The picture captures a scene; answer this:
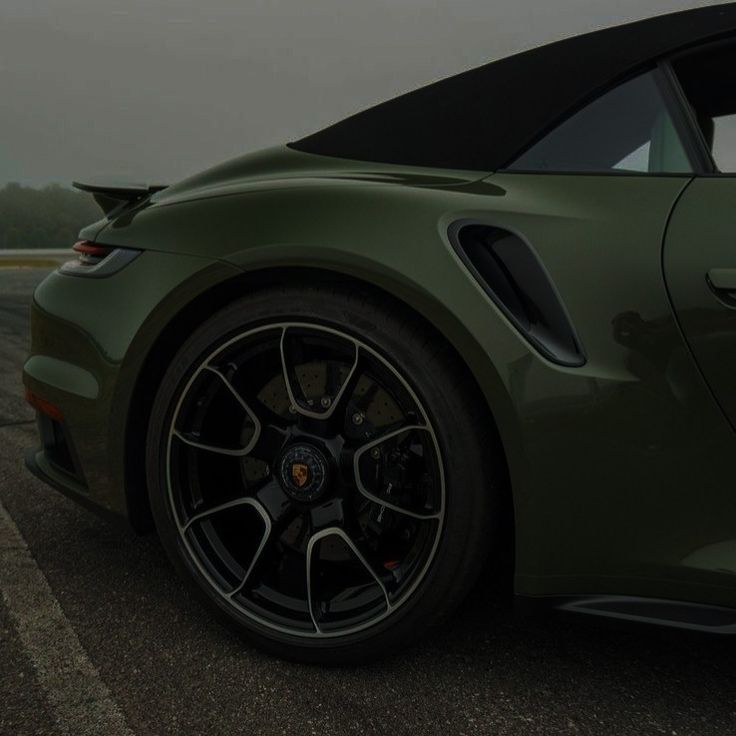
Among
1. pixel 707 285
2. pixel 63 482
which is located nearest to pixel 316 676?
pixel 63 482

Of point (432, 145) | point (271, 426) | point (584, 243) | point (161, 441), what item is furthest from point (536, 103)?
point (161, 441)

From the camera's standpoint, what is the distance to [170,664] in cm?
171

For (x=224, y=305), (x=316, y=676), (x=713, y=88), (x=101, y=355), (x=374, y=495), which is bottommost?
(x=316, y=676)

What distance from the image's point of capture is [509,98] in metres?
1.71

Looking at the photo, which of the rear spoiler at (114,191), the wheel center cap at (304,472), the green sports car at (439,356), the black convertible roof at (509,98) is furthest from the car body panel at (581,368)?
the rear spoiler at (114,191)

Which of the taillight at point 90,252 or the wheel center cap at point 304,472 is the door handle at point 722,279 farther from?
the taillight at point 90,252

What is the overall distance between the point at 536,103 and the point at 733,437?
77 cm

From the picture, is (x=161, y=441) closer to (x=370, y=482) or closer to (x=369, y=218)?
(x=370, y=482)

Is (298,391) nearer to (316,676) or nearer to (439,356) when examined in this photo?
(439,356)

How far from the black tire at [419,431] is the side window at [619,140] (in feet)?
1.42

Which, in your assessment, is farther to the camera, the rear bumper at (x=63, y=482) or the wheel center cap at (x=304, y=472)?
the rear bumper at (x=63, y=482)

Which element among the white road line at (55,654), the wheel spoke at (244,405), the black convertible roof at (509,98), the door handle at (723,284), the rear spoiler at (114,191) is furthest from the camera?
the rear spoiler at (114,191)

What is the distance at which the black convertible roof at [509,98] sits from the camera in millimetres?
1615

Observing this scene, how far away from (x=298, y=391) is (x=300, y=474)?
0.59 feet
